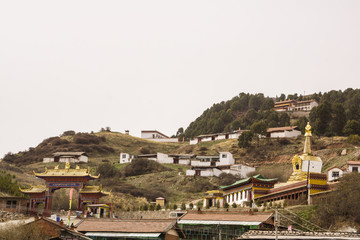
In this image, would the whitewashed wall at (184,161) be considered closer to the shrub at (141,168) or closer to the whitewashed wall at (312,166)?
the shrub at (141,168)

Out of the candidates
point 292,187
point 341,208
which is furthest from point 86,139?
point 341,208

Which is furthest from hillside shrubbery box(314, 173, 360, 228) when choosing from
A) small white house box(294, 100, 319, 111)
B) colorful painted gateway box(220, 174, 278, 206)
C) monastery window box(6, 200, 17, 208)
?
small white house box(294, 100, 319, 111)

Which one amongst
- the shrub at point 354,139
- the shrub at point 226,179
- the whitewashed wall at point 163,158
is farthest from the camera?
the whitewashed wall at point 163,158

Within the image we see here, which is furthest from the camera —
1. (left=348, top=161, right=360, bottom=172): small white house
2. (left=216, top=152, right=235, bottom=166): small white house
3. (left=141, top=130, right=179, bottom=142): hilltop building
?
(left=141, top=130, right=179, bottom=142): hilltop building

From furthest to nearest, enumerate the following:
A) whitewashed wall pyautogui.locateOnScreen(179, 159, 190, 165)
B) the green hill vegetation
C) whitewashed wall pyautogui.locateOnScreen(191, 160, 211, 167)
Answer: the green hill vegetation
whitewashed wall pyautogui.locateOnScreen(179, 159, 190, 165)
whitewashed wall pyautogui.locateOnScreen(191, 160, 211, 167)

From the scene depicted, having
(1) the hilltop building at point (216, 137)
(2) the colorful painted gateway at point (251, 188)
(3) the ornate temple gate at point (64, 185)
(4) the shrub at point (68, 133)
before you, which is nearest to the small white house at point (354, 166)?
(2) the colorful painted gateway at point (251, 188)

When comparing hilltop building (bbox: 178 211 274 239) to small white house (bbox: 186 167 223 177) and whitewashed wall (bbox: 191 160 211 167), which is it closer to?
small white house (bbox: 186 167 223 177)

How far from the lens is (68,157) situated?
348 feet

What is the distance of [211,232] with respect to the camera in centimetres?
4353

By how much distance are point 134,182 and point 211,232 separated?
49.8m

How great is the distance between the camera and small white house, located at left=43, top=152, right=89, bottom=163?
105 metres

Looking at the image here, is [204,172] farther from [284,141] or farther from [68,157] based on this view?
[68,157]

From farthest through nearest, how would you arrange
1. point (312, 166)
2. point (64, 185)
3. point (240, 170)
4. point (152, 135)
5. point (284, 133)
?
point (152, 135)
point (284, 133)
point (240, 170)
point (312, 166)
point (64, 185)

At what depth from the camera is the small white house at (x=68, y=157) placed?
105219mm
